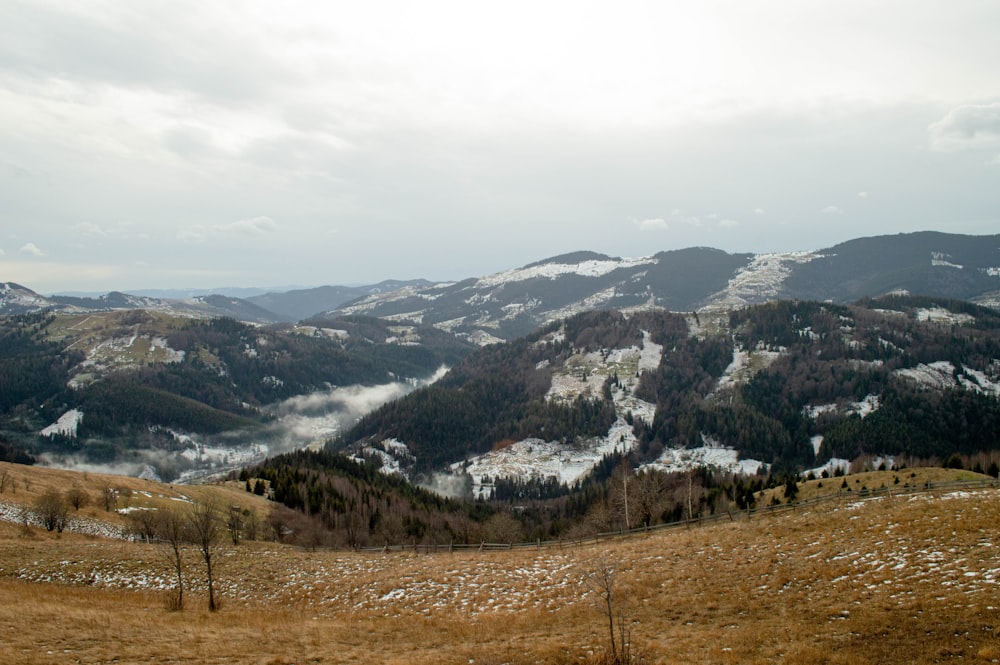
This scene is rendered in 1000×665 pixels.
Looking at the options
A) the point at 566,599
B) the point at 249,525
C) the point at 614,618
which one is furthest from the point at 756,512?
the point at 249,525

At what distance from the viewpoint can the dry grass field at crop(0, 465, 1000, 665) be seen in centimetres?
2695

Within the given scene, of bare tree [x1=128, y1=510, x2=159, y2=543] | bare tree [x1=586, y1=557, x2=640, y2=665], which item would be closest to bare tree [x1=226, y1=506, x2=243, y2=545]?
bare tree [x1=128, y1=510, x2=159, y2=543]

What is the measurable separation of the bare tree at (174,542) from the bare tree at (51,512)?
38.7ft

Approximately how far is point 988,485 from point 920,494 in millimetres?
9385

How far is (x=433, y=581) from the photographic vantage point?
153 feet

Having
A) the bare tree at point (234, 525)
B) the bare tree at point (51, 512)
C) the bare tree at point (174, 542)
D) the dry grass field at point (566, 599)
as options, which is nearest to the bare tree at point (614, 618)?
the dry grass field at point (566, 599)

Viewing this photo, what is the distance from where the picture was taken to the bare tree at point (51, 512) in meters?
71.1

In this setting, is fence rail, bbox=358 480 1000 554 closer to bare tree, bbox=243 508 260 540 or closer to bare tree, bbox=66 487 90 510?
bare tree, bbox=243 508 260 540

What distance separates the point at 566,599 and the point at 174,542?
3262 centimetres

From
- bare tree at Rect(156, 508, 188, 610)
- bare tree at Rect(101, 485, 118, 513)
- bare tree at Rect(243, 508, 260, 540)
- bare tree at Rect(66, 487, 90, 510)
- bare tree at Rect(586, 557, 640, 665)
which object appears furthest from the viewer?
bare tree at Rect(243, 508, 260, 540)

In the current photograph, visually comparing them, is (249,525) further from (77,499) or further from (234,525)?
(77,499)

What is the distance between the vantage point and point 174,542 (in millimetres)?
42125

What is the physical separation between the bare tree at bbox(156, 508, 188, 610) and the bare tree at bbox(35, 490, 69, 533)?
38.7 feet

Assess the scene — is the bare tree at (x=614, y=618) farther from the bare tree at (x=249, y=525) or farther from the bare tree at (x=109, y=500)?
the bare tree at (x=109, y=500)
